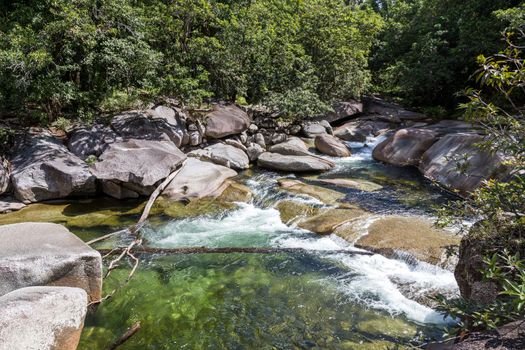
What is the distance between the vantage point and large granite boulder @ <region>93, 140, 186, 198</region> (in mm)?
10711

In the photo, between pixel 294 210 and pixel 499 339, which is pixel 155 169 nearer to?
pixel 294 210

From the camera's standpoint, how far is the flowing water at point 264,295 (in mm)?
5188

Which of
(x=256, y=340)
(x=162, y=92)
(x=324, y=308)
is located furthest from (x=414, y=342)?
(x=162, y=92)

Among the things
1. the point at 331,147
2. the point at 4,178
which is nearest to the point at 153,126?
the point at 4,178

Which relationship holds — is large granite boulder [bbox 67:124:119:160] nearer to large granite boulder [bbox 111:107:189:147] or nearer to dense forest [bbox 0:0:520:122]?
large granite boulder [bbox 111:107:189:147]

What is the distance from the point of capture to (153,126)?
534 inches

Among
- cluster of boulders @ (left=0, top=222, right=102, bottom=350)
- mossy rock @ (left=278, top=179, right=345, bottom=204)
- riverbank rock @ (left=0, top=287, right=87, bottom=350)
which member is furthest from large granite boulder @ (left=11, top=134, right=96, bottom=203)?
riverbank rock @ (left=0, top=287, right=87, bottom=350)

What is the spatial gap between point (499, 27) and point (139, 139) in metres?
18.4

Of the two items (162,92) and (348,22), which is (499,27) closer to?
(348,22)

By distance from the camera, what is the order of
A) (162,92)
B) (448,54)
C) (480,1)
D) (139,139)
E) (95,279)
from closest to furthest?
(95,279) → (139,139) → (162,92) → (480,1) → (448,54)

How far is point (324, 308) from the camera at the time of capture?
586cm

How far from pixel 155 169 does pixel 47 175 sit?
3.18m

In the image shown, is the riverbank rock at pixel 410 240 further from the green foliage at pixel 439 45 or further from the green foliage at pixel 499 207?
the green foliage at pixel 439 45

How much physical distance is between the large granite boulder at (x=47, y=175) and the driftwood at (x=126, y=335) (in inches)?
269
